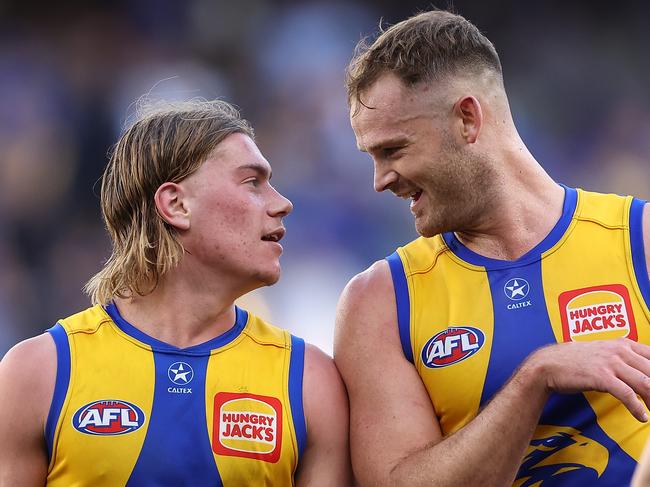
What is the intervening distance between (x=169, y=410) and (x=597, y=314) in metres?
1.52

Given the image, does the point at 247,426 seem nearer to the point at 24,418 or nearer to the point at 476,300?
the point at 24,418

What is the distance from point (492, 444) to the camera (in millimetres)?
3223

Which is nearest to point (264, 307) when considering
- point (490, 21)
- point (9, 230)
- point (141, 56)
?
point (9, 230)

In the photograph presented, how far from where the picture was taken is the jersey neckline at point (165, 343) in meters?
3.62

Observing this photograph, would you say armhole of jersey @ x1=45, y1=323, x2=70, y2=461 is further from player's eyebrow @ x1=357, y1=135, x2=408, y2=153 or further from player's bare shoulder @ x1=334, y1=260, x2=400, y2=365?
player's eyebrow @ x1=357, y1=135, x2=408, y2=153

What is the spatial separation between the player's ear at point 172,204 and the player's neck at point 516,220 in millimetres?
1067

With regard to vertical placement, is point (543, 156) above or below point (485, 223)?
above

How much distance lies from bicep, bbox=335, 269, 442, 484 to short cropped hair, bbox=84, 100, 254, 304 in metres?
0.72

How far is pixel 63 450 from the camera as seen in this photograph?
11.0 ft

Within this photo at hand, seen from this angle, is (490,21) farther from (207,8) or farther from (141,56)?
(141,56)

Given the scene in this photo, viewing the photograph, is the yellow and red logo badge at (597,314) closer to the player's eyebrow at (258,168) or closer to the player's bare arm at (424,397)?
the player's bare arm at (424,397)

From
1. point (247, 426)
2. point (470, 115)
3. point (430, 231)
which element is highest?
point (470, 115)

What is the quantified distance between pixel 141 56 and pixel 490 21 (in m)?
3.30

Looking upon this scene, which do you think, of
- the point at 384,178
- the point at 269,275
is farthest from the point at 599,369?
the point at 269,275
